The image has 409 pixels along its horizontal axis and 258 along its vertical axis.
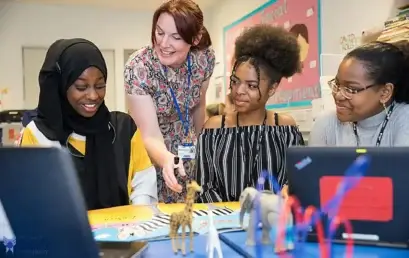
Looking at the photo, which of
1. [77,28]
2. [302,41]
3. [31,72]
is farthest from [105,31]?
[302,41]

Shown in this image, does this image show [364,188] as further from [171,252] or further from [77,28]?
[77,28]

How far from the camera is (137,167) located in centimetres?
152

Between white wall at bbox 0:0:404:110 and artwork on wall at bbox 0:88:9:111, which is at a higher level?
white wall at bbox 0:0:404:110

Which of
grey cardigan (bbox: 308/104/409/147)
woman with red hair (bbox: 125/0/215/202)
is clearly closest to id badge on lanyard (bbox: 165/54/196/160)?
woman with red hair (bbox: 125/0/215/202)

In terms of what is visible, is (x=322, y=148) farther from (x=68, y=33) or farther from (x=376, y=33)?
(x=68, y=33)

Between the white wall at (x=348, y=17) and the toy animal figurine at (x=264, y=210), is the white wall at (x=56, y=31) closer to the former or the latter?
the white wall at (x=348, y=17)

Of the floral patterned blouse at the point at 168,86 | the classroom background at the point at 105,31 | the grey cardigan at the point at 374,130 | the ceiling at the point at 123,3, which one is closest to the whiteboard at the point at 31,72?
the classroom background at the point at 105,31

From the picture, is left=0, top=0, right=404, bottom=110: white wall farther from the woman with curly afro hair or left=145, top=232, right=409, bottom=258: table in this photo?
left=145, top=232, right=409, bottom=258: table

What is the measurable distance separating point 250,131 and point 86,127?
1.79ft

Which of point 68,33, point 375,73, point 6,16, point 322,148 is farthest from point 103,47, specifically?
point 322,148

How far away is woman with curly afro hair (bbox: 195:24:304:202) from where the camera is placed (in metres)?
1.45

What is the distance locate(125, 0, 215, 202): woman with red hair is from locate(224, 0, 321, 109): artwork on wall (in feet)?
3.80

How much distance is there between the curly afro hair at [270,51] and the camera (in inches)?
60.2

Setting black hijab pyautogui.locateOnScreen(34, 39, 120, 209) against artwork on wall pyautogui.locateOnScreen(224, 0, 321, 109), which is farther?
artwork on wall pyautogui.locateOnScreen(224, 0, 321, 109)
